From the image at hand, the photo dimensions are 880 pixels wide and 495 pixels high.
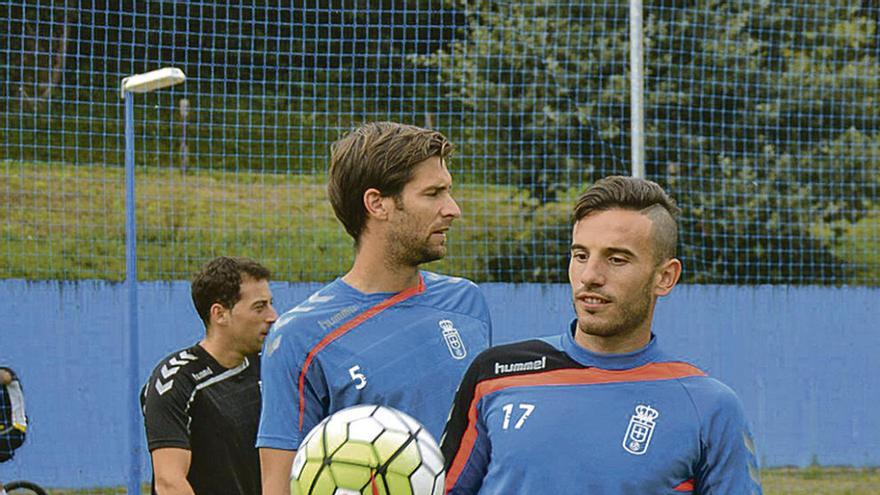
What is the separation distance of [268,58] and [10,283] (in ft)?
12.3

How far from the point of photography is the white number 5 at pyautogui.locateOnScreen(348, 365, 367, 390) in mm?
3502

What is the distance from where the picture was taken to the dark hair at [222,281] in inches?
220

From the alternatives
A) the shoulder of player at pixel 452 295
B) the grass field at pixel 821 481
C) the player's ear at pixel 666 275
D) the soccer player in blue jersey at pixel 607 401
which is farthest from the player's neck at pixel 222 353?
the grass field at pixel 821 481

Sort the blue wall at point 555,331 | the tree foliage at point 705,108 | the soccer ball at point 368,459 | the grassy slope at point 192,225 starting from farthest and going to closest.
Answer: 1. the tree foliage at point 705,108
2. the grassy slope at point 192,225
3. the blue wall at point 555,331
4. the soccer ball at point 368,459

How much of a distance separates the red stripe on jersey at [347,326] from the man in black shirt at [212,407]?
1599mm

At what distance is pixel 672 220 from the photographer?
121 inches

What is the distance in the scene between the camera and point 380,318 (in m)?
3.64

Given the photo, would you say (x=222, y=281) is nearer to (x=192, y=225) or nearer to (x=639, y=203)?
(x=639, y=203)

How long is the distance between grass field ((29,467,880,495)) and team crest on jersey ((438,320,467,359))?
331 inches

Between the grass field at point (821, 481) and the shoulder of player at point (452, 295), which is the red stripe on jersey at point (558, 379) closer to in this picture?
the shoulder of player at point (452, 295)

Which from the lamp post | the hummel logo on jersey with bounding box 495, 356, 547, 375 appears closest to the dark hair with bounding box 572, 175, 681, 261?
the hummel logo on jersey with bounding box 495, 356, 547, 375

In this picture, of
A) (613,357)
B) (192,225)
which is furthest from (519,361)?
(192,225)

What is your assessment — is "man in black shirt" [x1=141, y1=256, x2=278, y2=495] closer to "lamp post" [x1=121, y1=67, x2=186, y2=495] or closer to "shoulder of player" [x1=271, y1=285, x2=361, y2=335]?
"shoulder of player" [x1=271, y1=285, x2=361, y2=335]

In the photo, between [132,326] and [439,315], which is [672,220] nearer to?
[439,315]
